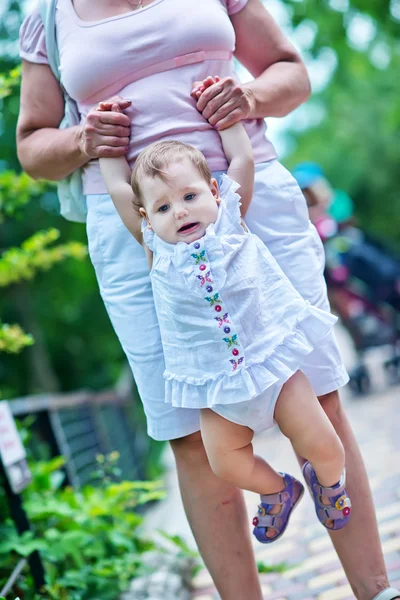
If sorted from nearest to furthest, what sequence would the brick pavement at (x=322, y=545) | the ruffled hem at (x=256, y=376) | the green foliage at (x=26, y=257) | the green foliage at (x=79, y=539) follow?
the ruffled hem at (x=256, y=376), the brick pavement at (x=322, y=545), the green foliage at (x=79, y=539), the green foliage at (x=26, y=257)

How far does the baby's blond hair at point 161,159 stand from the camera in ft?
6.32

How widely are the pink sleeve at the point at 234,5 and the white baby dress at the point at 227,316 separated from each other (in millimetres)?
598

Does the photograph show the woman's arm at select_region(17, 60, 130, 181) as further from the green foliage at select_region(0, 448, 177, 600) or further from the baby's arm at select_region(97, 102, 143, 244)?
the green foliage at select_region(0, 448, 177, 600)

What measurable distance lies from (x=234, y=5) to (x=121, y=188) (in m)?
0.65

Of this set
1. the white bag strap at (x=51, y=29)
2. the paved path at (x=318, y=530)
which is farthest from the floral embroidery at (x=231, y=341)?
the paved path at (x=318, y=530)

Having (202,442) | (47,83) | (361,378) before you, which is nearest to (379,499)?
(202,442)

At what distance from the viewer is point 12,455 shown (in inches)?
119

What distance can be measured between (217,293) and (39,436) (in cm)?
306

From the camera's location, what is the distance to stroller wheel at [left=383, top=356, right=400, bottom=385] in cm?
713

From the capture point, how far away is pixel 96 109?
81.4 inches

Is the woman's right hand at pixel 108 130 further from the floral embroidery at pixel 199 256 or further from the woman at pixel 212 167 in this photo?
the floral embroidery at pixel 199 256

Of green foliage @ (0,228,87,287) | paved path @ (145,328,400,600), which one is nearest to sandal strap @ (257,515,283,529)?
paved path @ (145,328,400,600)

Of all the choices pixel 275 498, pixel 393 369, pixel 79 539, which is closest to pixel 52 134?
pixel 275 498

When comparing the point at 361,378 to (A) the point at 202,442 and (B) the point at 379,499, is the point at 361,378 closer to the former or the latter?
(B) the point at 379,499
